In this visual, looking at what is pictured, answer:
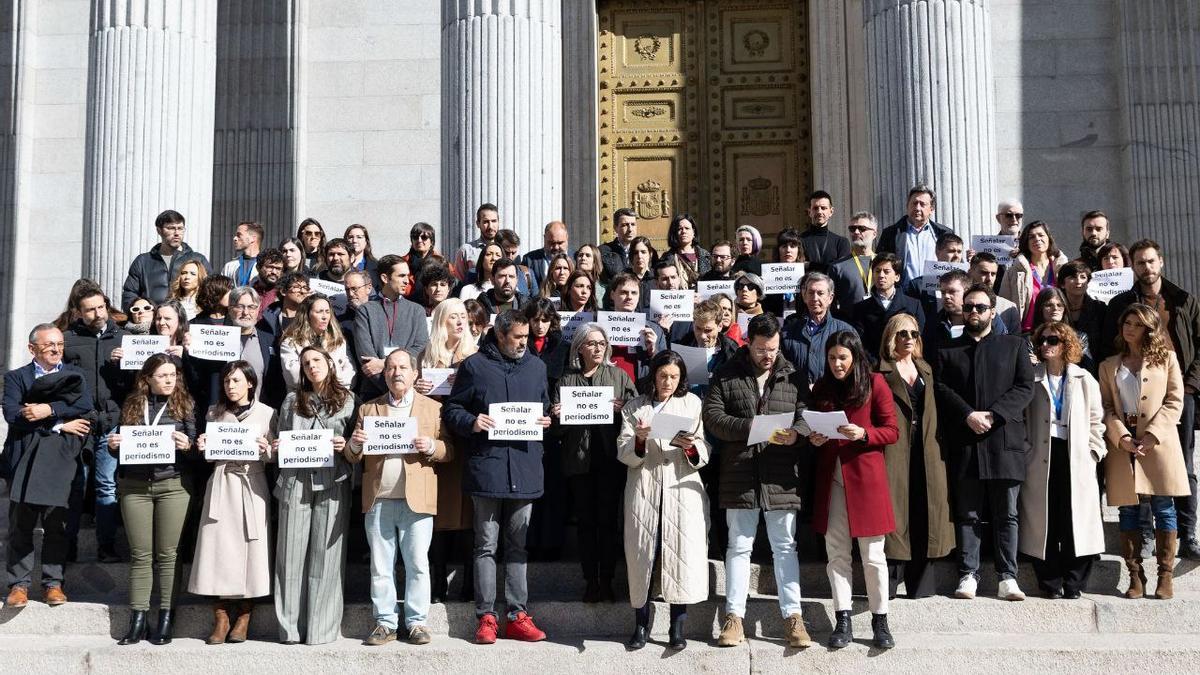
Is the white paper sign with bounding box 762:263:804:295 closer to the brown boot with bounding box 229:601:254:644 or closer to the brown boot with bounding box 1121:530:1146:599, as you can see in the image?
the brown boot with bounding box 1121:530:1146:599

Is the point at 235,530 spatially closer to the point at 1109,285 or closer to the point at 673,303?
the point at 673,303

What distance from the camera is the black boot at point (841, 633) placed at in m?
8.61

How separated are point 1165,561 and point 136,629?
23.3 ft

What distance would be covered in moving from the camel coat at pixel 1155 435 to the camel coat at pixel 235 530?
19.5 ft

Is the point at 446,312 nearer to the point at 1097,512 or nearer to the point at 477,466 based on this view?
the point at 477,466

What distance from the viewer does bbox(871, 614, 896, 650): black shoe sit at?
855 cm

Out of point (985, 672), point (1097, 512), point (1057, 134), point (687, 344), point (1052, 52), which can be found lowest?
point (985, 672)

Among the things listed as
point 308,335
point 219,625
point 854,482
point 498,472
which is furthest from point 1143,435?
point 219,625

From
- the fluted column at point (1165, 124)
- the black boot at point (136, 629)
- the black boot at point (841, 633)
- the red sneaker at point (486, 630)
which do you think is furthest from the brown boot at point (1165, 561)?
the fluted column at point (1165, 124)

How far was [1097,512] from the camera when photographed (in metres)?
9.26

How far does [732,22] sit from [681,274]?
766 centimetres

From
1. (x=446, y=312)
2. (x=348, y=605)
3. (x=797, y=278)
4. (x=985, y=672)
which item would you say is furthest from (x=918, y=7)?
(x=348, y=605)

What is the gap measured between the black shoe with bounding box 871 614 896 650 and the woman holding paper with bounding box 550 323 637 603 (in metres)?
1.83

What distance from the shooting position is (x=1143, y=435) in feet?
30.9
